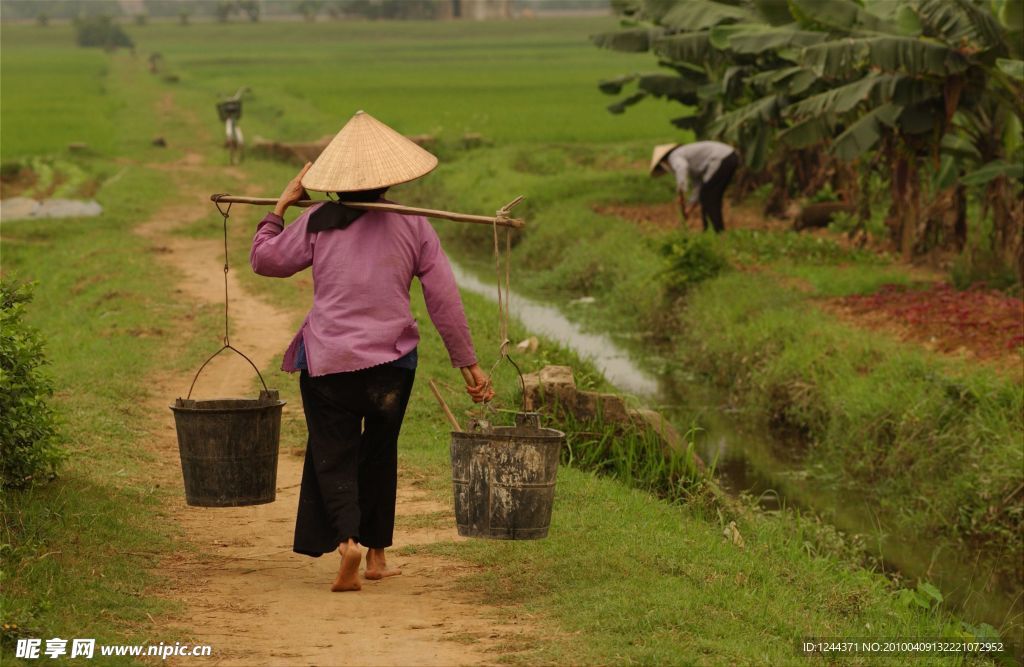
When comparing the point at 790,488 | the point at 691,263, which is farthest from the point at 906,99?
the point at 790,488

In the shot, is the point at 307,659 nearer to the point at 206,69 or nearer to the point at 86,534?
the point at 86,534

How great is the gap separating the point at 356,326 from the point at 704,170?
10.3 meters

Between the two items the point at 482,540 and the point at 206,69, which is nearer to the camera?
the point at 482,540

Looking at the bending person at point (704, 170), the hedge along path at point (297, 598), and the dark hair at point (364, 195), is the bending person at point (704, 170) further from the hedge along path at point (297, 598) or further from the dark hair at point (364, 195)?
the dark hair at point (364, 195)

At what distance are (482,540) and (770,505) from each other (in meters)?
3.46

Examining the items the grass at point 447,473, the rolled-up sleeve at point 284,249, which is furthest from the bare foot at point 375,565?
the rolled-up sleeve at point 284,249

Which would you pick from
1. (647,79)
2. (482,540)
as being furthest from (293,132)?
(482,540)

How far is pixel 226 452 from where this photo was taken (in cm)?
542

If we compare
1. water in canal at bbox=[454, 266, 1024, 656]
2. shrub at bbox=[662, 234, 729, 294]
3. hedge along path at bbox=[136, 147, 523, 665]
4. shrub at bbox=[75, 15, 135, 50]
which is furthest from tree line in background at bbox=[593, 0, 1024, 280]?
shrub at bbox=[75, 15, 135, 50]

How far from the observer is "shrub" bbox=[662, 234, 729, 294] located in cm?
1315

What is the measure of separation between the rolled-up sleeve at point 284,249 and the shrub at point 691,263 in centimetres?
841

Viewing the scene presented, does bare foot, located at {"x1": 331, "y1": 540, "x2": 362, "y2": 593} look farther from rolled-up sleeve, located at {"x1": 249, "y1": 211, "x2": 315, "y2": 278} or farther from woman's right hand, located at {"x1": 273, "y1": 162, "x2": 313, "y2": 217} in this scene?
woman's right hand, located at {"x1": 273, "y1": 162, "x2": 313, "y2": 217}

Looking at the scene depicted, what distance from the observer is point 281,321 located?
10.5m

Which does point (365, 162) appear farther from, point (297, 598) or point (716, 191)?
point (716, 191)
